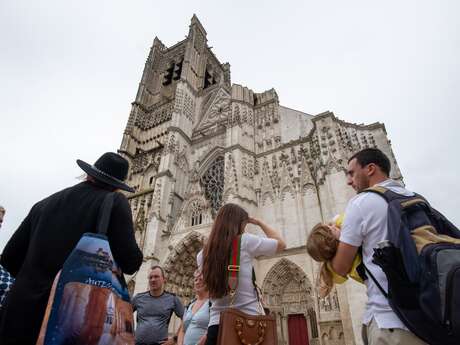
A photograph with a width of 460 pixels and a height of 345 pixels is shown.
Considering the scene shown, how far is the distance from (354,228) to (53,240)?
1.75m

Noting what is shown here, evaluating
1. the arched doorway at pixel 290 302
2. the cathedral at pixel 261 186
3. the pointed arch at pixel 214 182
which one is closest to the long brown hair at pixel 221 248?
the cathedral at pixel 261 186

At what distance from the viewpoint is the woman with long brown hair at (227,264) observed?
6.56ft

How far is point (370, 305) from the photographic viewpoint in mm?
1503

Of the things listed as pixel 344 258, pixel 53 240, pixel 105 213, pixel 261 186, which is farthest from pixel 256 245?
pixel 261 186

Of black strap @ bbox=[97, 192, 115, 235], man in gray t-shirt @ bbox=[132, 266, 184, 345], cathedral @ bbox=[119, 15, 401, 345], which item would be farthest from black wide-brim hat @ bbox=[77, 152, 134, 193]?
cathedral @ bbox=[119, 15, 401, 345]

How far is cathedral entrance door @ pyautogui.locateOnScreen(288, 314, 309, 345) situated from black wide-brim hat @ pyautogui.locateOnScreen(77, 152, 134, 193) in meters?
9.85

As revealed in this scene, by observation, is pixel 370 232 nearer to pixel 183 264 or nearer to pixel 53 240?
pixel 53 240

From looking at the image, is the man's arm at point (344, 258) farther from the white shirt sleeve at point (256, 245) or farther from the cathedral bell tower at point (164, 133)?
the cathedral bell tower at point (164, 133)

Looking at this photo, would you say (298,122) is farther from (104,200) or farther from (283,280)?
(104,200)

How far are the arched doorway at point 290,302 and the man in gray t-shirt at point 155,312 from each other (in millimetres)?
7159

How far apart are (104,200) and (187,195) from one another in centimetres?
1313

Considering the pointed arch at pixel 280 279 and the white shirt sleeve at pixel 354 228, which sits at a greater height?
the pointed arch at pixel 280 279

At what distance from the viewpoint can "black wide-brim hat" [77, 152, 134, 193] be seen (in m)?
1.99

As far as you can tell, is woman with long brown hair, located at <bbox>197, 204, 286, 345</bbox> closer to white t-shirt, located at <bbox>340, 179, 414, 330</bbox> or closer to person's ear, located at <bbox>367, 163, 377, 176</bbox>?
white t-shirt, located at <bbox>340, 179, 414, 330</bbox>
